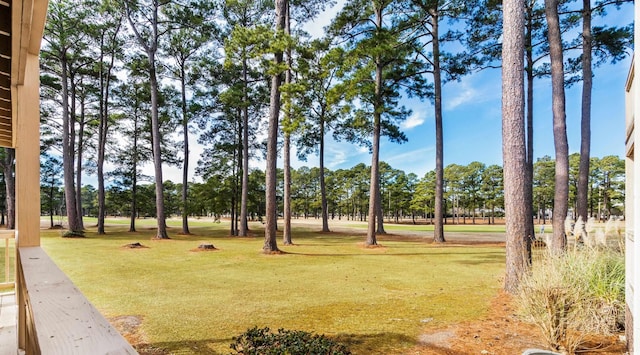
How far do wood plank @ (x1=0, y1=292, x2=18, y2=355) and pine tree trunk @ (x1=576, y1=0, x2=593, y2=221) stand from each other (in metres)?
13.7

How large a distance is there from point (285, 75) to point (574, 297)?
42.3 ft

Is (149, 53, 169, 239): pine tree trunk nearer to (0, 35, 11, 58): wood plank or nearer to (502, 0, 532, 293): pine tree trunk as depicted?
(0, 35, 11, 58): wood plank

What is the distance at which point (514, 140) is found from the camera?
5.31m

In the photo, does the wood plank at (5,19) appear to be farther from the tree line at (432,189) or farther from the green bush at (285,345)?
the tree line at (432,189)

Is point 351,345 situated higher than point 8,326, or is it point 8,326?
point 8,326

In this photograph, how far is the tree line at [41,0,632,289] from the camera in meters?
9.61

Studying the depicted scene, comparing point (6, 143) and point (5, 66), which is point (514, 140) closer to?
point (5, 66)

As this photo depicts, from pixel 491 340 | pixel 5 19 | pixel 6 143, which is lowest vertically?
pixel 491 340

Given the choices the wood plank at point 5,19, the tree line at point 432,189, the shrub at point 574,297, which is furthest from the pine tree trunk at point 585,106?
the tree line at point 432,189

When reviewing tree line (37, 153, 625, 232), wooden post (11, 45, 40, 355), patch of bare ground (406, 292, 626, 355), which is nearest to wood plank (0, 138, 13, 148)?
wooden post (11, 45, 40, 355)

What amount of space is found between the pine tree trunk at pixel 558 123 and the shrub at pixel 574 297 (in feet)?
15.8

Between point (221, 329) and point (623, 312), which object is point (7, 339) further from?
point (623, 312)

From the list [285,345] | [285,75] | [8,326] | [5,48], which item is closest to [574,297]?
[285,345]

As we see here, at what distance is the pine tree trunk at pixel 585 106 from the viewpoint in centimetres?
1073
